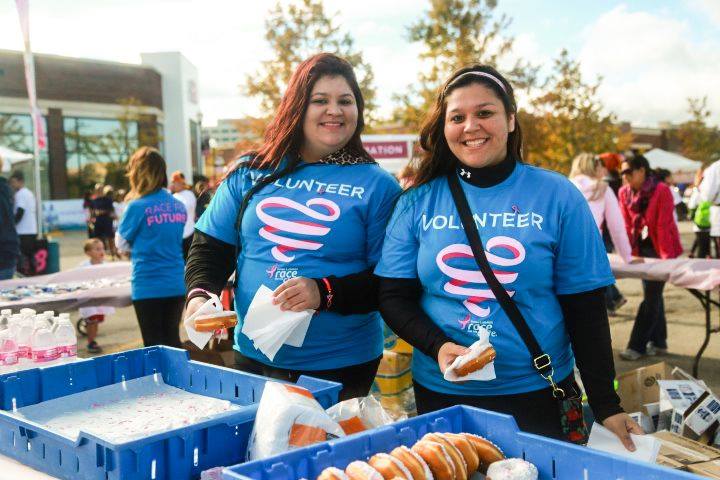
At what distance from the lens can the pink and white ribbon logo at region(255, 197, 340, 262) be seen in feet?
7.76

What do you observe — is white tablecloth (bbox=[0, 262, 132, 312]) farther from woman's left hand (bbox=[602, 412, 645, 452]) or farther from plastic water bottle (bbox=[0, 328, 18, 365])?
woman's left hand (bbox=[602, 412, 645, 452])

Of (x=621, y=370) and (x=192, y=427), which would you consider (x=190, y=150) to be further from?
(x=192, y=427)

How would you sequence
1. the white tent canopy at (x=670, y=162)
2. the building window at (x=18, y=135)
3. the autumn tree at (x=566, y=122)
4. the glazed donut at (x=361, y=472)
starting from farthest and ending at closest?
1. the white tent canopy at (x=670, y=162)
2. the building window at (x=18, y=135)
3. the autumn tree at (x=566, y=122)
4. the glazed donut at (x=361, y=472)

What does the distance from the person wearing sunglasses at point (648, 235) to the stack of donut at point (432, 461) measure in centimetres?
566


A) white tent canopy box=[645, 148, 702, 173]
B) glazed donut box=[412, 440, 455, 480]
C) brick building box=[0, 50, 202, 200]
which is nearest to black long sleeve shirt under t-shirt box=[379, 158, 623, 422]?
glazed donut box=[412, 440, 455, 480]

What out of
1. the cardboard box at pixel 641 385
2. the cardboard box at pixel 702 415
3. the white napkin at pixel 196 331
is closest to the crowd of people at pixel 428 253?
the white napkin at pixel 196 331

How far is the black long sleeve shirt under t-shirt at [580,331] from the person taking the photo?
1995mm

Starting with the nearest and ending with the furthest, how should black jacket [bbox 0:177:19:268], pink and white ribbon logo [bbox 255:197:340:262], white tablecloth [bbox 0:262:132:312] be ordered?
pink and white ribbon logo [bbox 255:197:340:262], white tablecloth [bbox 0:262:132:312], black jacket [bbox 0:177:19:268]

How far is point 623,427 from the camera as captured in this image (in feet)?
6.18

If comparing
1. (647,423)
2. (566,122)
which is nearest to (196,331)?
(647,423)

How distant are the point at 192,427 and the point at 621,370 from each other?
5575 mm

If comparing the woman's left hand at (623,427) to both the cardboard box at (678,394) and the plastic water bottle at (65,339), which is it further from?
the plastic water bottle at (65,339)

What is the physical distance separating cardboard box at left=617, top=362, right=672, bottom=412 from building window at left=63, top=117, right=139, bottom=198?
33.2 meters

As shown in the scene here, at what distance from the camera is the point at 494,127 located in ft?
6.96
